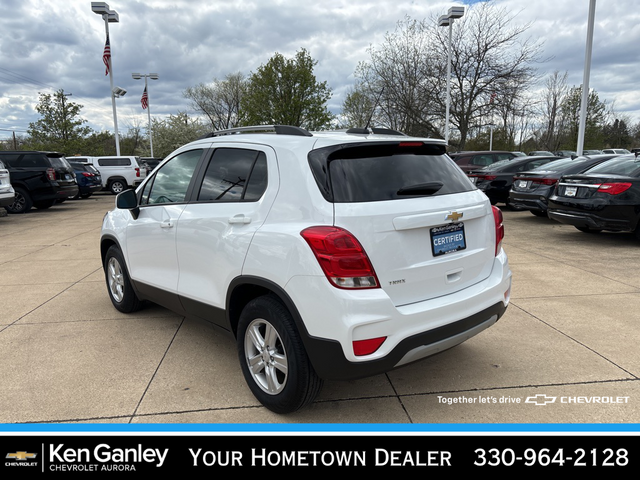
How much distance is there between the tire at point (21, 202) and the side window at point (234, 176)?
14212 millimetres

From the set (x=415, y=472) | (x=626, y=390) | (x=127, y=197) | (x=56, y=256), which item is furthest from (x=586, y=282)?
A: (x=56, y=256)

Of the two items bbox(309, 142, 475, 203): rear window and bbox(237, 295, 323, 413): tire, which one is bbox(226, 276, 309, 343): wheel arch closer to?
bbox(237, 295, 323, 413): tire

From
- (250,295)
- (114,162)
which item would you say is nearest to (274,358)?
(250,295)

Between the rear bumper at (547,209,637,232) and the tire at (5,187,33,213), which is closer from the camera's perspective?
the rear bumper at (547,209,637,232)

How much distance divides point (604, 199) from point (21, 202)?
16.0m

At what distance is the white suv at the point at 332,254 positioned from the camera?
96.2 inches

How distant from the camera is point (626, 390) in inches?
122

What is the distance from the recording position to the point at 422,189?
9.18 ft

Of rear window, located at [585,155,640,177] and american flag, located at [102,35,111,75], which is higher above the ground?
american flag, located at [102,35,111,75]

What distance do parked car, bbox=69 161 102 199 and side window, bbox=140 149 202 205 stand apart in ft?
56.5

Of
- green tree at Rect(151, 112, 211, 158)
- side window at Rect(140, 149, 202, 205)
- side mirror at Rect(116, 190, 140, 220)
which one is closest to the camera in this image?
side window at Rect(140, 149, 202, 205)

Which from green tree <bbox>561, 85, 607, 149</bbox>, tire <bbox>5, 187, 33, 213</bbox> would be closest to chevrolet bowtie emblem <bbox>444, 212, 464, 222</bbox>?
tire <bbox>5, 187, 33, 213</bbox>

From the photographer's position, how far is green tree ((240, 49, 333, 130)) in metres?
33.2

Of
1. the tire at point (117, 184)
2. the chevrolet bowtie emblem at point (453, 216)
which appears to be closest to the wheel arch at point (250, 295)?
the chevrolet bowtie emblem at point (453, 216)
